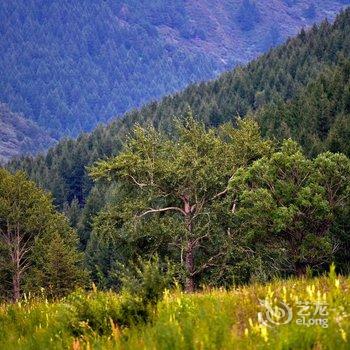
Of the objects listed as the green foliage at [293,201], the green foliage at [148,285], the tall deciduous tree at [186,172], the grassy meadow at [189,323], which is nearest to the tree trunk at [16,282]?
the tall deciduous tree at [186,172]

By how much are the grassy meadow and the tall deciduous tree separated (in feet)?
93.6

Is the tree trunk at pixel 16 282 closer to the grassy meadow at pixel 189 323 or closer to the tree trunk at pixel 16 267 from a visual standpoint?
the tree trunk at pixel 16 267

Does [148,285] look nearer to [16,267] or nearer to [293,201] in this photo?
[293,201]

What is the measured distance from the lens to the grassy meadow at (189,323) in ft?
12.7

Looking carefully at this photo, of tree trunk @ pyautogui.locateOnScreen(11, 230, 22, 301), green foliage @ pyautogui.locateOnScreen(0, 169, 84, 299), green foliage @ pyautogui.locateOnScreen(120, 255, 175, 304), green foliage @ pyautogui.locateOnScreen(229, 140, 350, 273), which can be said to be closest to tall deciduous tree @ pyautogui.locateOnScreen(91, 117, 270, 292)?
green foliage @ pyautogui.locateOnScreen(229, 140, 350, 273)

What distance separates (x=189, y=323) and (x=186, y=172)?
104 feet

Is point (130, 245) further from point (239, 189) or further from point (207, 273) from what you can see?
point (239, 189)

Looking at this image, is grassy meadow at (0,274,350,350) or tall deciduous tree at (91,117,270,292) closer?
grassy meadow at (0,274,350,350)

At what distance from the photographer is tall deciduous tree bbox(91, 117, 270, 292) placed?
119ft

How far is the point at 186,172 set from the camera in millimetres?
36281

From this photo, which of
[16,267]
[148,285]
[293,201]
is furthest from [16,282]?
[148,285]

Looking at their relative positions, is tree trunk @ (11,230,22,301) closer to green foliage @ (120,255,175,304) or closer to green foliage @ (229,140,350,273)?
green foliage @ (229,140,350,273)

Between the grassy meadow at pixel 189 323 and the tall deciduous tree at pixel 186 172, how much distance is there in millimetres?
28525

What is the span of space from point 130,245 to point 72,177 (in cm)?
16383
